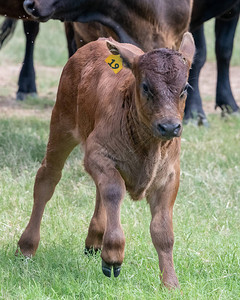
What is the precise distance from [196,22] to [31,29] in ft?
8.45

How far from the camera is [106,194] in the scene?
398cm

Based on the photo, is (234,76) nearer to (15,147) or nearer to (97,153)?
(15,147)

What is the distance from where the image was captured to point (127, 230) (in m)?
5.12

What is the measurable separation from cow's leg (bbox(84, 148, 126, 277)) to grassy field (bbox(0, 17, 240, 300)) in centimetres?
17

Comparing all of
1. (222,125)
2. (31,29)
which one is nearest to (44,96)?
(31,29)

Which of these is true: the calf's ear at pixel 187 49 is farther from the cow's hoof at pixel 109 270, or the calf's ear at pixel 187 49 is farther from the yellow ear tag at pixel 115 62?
the cow's hoof at pixel 109 270

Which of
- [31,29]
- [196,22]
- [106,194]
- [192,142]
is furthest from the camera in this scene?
[31,29]

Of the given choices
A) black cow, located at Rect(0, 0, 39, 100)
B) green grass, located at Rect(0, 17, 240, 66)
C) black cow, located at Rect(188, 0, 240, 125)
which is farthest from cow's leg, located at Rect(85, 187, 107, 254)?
green grass, located at Rect(0, 17, 240, 66)

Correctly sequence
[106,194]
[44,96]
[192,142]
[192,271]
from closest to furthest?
[106,194] → [192,271] → [192,142] → [44,96]

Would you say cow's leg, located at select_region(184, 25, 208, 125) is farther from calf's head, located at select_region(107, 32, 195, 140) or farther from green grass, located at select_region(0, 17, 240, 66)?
calf's head, located at select_region(107, 32, 195, 140)

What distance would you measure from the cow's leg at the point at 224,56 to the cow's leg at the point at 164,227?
19.3ft

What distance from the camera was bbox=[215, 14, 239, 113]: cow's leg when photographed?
10.0 m

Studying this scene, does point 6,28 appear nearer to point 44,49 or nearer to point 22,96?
point 22,96

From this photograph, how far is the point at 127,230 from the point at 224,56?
549cm
